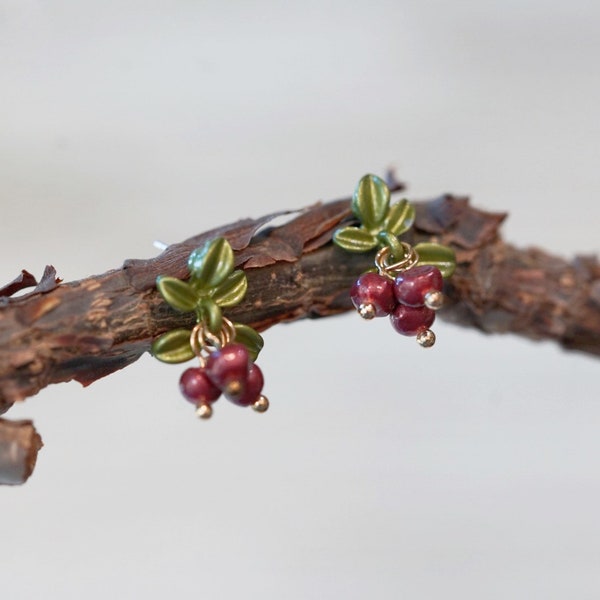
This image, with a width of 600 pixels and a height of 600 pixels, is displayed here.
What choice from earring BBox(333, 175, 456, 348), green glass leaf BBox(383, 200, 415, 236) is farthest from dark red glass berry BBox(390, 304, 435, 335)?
green glass leaf BBox(383, 200, 415, 236)

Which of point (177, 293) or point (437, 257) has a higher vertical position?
point (437, 257)

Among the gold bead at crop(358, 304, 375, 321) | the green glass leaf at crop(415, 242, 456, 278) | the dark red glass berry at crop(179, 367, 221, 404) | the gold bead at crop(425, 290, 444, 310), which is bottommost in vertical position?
the dark red glass berry at crop(179, 367, 221, 404)

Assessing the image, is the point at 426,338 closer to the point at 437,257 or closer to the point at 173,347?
the point at 437,257

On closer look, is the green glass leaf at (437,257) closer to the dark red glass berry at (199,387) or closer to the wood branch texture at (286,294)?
the wood branch texture at (286,294)

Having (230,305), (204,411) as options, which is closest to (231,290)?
(230,305)

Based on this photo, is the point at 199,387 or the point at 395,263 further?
the point at 395,263

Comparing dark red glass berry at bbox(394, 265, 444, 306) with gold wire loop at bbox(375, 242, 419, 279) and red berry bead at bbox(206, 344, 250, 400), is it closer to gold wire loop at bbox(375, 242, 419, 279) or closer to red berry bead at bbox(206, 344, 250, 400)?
gold wire loop at bbox(375, 242, 419, 279)

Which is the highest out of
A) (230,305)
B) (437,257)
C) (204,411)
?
(437,257)
